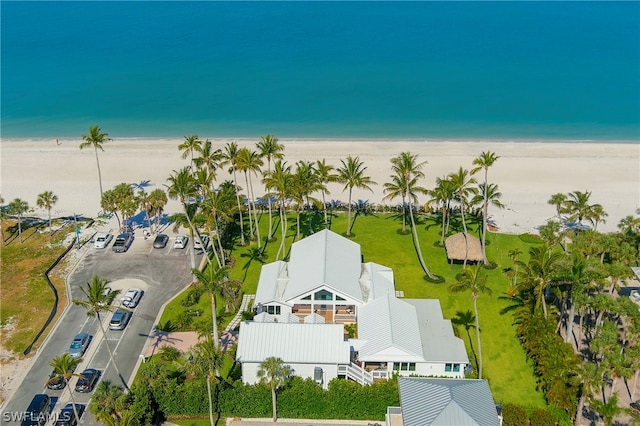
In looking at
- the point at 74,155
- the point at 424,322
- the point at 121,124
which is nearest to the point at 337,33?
the point at 121,124

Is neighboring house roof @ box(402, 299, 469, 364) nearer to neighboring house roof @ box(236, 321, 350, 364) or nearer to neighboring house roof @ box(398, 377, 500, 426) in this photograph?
neighboring house roof @ box(398, 377, 500, 426)

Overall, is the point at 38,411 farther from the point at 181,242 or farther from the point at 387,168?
the point at 387,168

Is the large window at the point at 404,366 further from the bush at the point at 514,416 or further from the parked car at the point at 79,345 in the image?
the parked car at the point at 79,345

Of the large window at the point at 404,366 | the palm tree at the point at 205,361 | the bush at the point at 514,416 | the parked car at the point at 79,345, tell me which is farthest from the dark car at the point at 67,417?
the bush at the point at 514,416

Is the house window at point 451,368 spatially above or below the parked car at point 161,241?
below

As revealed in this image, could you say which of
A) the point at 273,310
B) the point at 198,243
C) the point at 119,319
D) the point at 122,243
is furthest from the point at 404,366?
the point at 122,243

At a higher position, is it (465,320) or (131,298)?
(131,298)
